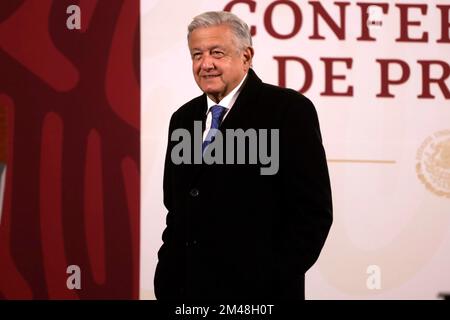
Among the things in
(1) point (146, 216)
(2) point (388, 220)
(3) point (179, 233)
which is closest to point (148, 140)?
(1) point (146, 216)

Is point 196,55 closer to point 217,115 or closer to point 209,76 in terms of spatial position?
point 209,76

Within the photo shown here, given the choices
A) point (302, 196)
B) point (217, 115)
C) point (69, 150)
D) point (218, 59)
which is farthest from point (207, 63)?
point (69, 150)

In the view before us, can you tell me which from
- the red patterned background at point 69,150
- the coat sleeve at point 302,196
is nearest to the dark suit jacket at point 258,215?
the coat sleeve at point 302,196

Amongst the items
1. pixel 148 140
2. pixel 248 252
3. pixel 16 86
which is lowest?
pixel 248 252

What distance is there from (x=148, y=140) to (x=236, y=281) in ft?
4.59

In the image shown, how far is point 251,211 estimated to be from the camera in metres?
1.74

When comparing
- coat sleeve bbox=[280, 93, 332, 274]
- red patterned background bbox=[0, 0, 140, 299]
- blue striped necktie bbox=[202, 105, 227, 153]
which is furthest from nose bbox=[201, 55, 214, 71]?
red patterned background bbox=[0, 0, 140, 299]

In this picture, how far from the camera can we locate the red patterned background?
305 centimetres

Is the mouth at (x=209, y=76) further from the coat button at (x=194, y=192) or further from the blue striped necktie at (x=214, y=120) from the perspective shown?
the coat button at (x=194, y=192)

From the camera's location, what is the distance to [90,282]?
306 centimetres

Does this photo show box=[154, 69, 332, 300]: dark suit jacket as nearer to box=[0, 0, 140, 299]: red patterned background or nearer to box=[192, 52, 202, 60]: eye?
box=[192, 52, 202, 60]: eye

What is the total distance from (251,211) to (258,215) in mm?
19

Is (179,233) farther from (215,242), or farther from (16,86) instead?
(16,86)

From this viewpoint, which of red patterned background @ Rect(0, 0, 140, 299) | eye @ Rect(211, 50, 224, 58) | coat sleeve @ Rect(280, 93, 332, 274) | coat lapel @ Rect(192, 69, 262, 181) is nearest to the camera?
coat sleeve @ Rect(280, 93, 332, 274)
